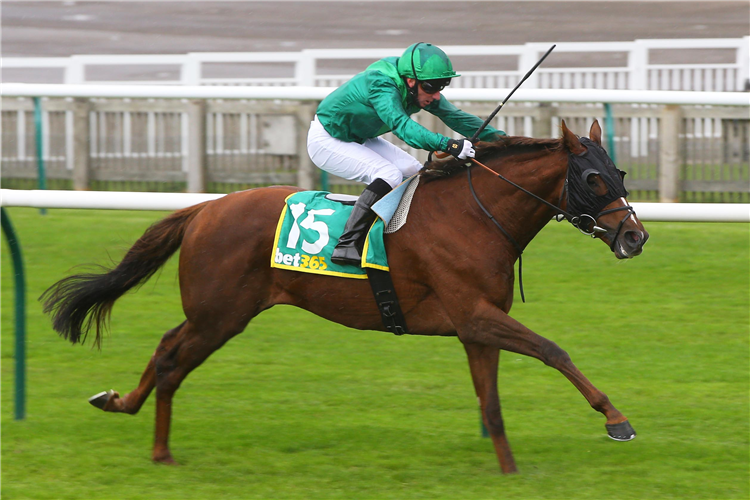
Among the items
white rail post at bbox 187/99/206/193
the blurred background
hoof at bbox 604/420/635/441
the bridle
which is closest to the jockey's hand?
the bridle

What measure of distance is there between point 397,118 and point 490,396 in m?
1.24

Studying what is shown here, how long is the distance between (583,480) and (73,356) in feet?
10.8

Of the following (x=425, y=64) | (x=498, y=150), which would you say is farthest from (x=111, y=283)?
(x=498, y=150)

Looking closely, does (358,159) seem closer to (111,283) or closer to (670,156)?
→ (111,283)

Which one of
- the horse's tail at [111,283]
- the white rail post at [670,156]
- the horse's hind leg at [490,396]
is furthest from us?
the white rail post at [670,156]

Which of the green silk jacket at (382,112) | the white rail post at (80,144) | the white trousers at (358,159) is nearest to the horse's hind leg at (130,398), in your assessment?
the white trousers at (358,159)

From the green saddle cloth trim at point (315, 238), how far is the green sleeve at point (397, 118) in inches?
15.7

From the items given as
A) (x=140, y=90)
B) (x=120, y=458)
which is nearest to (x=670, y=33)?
(x=140, y=90)

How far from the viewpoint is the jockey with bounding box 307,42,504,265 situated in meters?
4.21

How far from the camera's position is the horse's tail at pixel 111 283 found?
4785 mm

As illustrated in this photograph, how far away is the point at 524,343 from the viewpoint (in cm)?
409

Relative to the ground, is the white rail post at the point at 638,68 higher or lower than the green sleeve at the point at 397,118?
higher

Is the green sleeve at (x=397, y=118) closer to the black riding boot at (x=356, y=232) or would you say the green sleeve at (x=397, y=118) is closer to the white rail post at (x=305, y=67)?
the black riding boot at (x=356, y=232)

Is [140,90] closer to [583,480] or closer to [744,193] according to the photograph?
[744,193]
